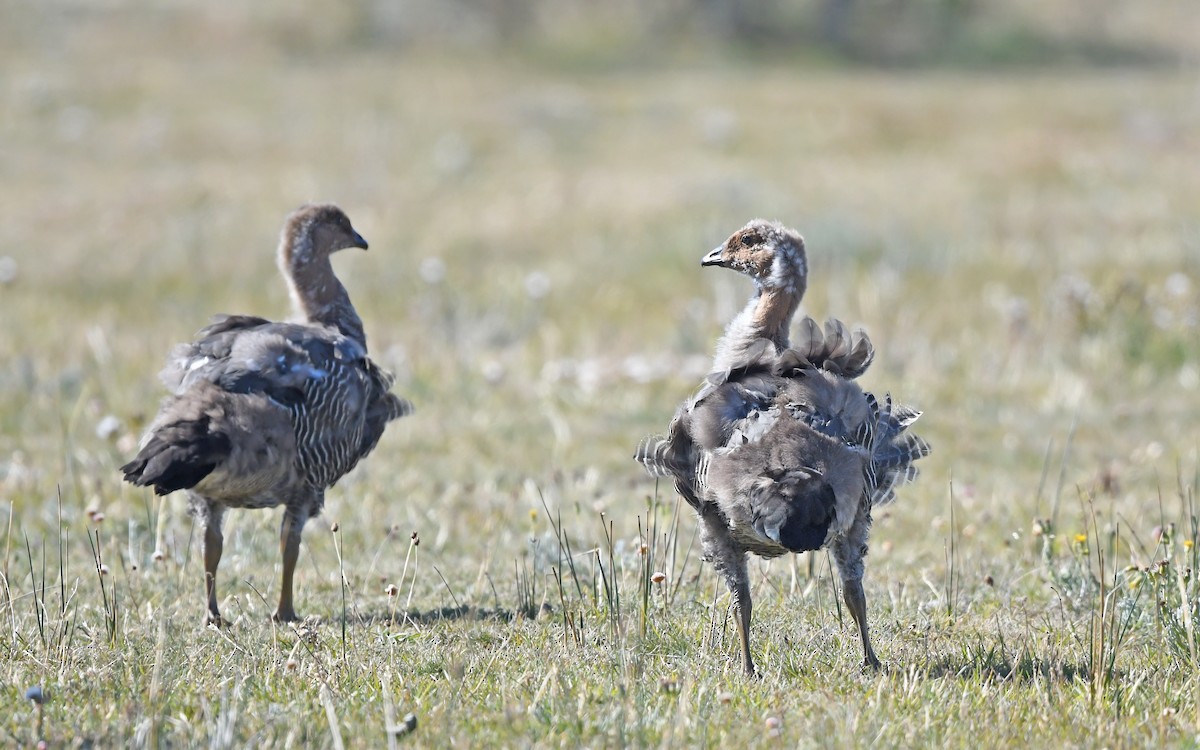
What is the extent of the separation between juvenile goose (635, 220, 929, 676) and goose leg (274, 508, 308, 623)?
2.06m

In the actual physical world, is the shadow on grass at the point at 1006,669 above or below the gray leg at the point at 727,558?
below

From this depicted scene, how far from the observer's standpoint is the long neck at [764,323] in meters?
6.27

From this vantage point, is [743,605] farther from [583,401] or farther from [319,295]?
[583,401]

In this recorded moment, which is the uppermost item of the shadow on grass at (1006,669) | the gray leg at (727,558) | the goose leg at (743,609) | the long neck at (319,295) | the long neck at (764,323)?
the long neck at (319,295)

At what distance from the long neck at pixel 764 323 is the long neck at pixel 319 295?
2.66 metres

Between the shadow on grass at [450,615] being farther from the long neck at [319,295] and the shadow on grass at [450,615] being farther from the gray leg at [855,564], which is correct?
the long neck at [319,295]

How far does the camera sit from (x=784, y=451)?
522cm

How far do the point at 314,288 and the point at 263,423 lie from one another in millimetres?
1885

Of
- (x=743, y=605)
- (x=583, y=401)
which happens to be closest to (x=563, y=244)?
(x=583, y=401)

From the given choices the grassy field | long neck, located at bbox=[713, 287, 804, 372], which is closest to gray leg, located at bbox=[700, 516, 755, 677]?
the grassy field

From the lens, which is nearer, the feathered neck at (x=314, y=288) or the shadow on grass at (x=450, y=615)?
the shadow on grass at (x=450, y=615)

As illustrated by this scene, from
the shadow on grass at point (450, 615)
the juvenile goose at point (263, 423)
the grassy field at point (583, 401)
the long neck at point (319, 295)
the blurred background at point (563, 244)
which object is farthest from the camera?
the blurred background at point (563, 244)

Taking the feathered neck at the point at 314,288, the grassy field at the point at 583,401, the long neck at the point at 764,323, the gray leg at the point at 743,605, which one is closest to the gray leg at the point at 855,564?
the grassy field at the point at 583,401

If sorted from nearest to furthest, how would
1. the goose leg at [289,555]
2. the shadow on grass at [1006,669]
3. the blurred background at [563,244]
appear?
the shadow on grass at [1006,669], the goose leg at [289,555], the blurred background at [563,244]
